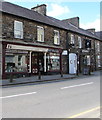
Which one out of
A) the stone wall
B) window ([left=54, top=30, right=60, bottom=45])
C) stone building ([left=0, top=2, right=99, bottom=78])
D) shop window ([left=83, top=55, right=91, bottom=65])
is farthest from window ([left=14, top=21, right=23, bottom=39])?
shop window ([left=83, top=55, right=91, bottom=65])

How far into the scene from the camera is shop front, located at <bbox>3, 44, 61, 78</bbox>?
553 inches

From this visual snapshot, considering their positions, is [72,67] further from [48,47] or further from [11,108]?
[11,108]

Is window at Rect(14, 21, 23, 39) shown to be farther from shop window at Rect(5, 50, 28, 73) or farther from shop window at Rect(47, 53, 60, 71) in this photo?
shop window at Rect(47, 53, 60, 71)

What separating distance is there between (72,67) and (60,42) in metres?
4.05

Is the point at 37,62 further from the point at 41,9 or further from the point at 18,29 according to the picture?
the point at 41,9

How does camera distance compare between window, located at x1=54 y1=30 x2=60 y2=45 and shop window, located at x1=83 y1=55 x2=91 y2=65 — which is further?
shop window, located at x1=83 y1=55 x2=91 y2=65

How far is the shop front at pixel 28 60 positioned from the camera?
14055 mm

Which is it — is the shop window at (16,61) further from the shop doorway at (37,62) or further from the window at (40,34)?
the window at (40,34)

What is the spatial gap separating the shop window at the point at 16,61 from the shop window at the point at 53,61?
3750mm

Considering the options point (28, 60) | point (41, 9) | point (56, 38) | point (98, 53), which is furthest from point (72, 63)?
point (98, 53)

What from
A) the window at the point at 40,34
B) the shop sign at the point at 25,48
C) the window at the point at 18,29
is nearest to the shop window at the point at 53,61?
the shop sign at the point at 25,48

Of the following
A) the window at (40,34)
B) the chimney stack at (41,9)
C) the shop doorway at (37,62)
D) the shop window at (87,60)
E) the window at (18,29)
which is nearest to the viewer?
the window at (18,29)

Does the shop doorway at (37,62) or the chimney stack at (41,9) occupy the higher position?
the chimney stack at (41,9)

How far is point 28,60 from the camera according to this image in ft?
52.3
